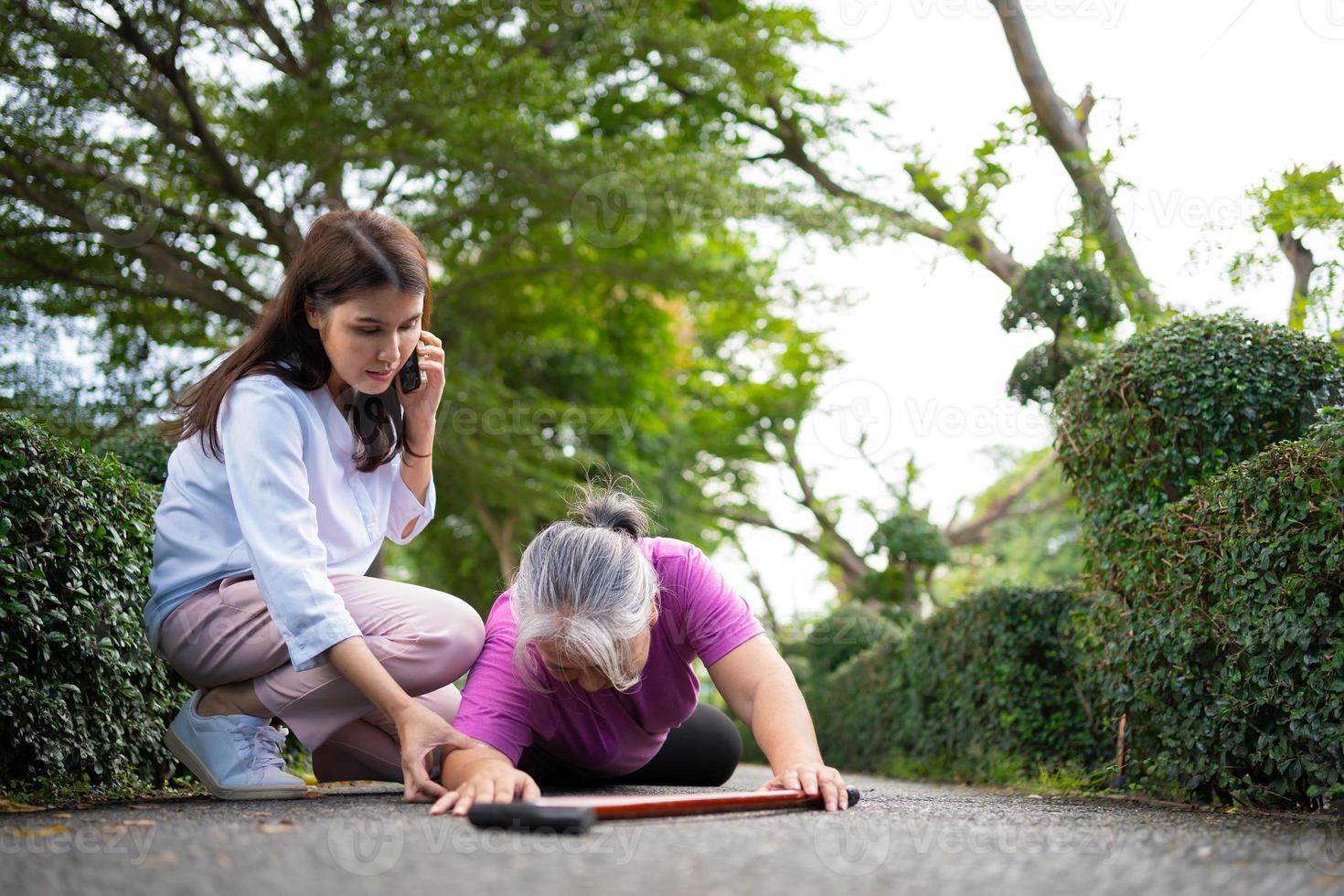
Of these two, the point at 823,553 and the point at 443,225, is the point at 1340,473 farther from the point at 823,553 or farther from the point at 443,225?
the point at 823,553

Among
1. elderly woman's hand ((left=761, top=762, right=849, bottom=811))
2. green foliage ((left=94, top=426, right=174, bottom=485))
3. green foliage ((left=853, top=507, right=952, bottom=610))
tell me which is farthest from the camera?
green foliage ((left=853, top=507, right=952, bottom=610))

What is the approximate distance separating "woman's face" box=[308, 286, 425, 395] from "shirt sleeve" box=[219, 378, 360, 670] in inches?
8.2

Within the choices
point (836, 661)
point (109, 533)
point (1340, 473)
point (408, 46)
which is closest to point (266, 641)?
point (109, 533)

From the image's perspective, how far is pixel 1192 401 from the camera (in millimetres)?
4262

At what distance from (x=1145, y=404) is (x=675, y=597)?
237 centimetres

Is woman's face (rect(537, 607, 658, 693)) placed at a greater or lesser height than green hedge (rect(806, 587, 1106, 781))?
greater

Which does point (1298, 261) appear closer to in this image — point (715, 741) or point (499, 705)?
point (715, 741)

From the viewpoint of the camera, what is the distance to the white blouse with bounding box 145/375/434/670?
9.05 ft

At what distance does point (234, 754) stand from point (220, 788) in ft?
0.32

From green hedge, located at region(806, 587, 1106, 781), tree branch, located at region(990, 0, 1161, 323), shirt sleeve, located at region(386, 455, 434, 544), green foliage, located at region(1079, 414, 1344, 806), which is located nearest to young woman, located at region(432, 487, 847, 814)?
shirt sleeve, located at region(386, 455, 434, 544)

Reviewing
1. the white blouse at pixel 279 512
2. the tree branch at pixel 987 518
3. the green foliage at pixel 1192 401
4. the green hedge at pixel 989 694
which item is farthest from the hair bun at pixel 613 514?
the tree branch at pixel 987 518

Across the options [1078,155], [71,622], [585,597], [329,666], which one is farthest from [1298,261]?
[71,622]

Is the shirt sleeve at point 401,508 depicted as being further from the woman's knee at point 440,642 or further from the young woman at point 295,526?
the woman's knee at point 440,642

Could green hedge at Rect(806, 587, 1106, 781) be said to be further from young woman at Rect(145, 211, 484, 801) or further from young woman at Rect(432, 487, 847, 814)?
young woman at Rect(145, 211, 484, 801)
